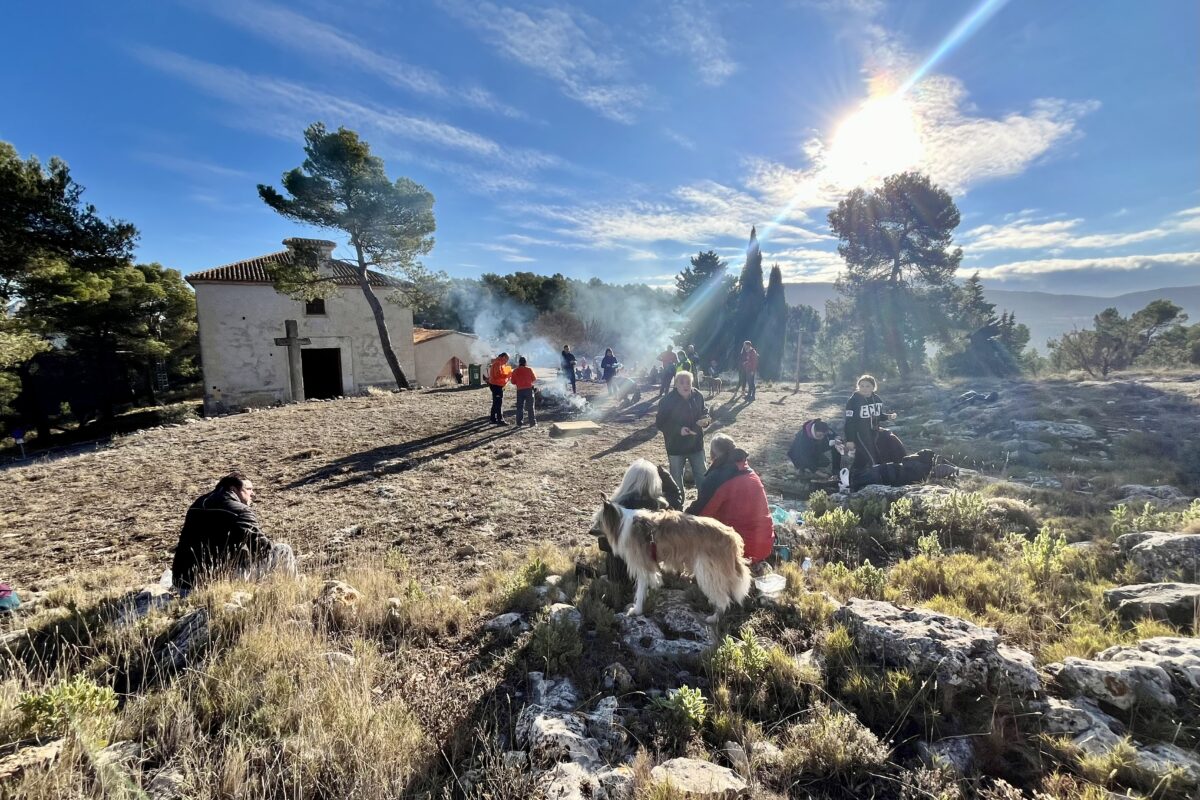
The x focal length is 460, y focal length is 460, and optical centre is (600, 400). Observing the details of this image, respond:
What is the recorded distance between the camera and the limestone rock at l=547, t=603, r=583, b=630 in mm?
3369

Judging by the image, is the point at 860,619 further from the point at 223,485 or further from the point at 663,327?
the point at 663,327

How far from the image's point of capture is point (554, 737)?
7.45ft

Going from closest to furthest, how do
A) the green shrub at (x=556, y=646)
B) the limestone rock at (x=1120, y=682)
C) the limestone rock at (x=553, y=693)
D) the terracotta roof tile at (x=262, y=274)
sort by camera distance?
the limestone rock at (x=1120, y=682), the limestone rock at (x=553, y=693), the green shrub at (x=556, y=646), the terracotta roof tile at (x=262, y=274)

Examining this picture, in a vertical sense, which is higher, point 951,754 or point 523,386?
point 523,386

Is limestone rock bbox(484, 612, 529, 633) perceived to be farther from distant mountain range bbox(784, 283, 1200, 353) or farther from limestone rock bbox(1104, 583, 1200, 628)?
distant mountain range bbox(784, 283, 1200, 353)

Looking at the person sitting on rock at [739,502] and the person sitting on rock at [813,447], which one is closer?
the person sitting on rock at [739,502]

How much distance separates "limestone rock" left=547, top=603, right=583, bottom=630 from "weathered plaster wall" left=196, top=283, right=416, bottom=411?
21.8 m

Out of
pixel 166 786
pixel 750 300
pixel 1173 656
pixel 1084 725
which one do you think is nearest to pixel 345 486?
pixel 166 786

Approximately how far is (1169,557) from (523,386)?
10420 mm

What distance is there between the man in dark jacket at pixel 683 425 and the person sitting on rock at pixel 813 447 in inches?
117

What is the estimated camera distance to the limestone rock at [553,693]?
2615 millimetres

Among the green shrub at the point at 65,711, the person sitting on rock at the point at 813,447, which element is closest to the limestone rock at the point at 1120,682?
the green shrub at the point at 65,711

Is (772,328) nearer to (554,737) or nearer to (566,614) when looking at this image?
(566,614)

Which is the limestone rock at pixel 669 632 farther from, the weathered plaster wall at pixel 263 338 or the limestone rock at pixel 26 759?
the weathered plaster wall at pixel 263 338
